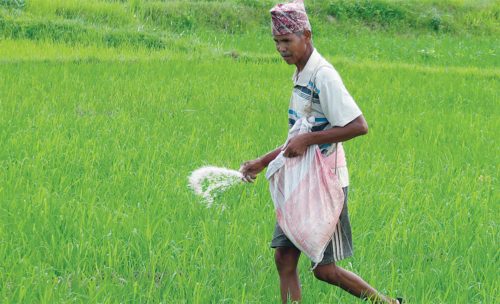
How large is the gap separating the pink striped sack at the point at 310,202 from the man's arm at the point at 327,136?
0.03 m

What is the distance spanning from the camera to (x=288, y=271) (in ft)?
8.48

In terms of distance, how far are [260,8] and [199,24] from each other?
4.83 ft

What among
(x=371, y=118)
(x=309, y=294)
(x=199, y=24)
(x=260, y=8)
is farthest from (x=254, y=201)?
(x=260, y=8)

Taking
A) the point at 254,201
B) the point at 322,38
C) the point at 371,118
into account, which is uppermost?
the point at 254,201

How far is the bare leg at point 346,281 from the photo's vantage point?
8.41 ft

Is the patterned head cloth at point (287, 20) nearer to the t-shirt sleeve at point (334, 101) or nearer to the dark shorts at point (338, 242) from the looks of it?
the t-shirt sleeve at point (334, 101)

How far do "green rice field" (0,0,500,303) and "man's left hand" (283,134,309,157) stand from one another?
0.52 meters

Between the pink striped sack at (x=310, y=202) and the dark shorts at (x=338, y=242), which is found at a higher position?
the pink striped sack at (x=310, y=202)

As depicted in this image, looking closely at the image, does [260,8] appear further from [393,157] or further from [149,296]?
[149,296]

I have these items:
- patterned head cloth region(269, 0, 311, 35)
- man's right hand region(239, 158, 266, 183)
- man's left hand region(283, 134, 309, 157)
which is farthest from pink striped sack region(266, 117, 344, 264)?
patterned head cloth region(269, 0, 311, 35)

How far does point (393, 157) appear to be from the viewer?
16.8 ft

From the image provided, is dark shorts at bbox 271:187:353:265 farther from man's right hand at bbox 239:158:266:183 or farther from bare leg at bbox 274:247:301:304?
man's right hand at bbox 239:158:266:183

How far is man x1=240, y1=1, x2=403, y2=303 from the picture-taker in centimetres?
245

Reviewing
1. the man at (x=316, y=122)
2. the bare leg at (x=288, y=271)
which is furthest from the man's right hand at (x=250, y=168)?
the bare leg at (x=288, y=271)
